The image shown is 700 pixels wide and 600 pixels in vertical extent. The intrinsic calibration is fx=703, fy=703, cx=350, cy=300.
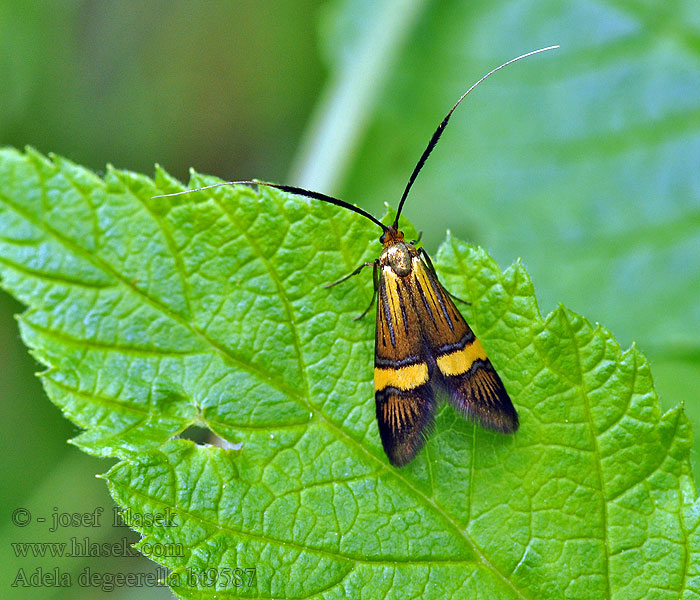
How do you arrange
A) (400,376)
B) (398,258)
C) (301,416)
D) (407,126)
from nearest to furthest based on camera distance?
(301,416)
(400,376)
(398,258)
(407,126)

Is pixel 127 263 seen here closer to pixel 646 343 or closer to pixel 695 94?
pixel 646 343

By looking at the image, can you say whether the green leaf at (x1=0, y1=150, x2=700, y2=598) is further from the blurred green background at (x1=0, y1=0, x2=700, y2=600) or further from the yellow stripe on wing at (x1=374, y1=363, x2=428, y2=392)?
the blurred green background at (x1=0, y1=0, x2=700, y2=600)

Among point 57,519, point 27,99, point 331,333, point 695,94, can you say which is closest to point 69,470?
point 57,519

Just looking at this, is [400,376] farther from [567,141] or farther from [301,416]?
[567,141]

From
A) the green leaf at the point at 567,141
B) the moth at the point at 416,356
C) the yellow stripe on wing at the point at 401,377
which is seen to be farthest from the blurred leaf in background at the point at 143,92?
the yellow stripe on wing at the point at 401,377

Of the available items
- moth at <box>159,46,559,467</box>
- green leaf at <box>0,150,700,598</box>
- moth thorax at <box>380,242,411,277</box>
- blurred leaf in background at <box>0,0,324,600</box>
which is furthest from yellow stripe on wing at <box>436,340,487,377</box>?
blurred leaf in background at <box>0,0,324,600</box>

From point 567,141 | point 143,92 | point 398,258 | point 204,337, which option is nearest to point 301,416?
point 204,337

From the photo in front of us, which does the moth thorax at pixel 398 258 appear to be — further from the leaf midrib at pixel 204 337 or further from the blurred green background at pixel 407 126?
the blurred green background at pixel 407 126
